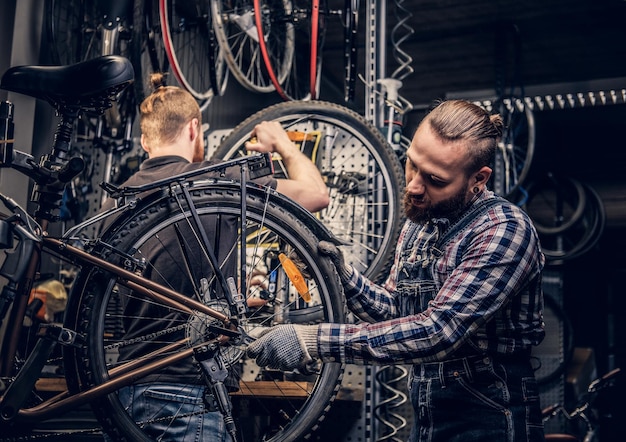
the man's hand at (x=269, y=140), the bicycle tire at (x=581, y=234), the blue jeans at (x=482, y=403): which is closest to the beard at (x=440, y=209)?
the blue jeans at (x=482, y=403)

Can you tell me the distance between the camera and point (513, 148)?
5668mm

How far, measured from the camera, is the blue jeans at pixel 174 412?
6.82ft

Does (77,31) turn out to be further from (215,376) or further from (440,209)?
(440,209)

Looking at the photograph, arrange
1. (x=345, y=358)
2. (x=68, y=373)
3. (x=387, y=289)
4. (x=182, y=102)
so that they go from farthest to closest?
(x=182, y=102)
(x=387, y=289)
(x=68, y=373)
(x=345, y=358)

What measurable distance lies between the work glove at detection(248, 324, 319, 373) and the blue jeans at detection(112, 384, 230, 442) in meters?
0.54

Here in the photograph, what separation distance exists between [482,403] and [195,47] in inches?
137

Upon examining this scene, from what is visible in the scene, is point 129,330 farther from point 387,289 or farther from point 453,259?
point 453,259

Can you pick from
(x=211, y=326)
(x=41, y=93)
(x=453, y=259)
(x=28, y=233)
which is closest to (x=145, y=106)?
(x=41, y=93)

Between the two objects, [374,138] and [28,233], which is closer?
[28,233]

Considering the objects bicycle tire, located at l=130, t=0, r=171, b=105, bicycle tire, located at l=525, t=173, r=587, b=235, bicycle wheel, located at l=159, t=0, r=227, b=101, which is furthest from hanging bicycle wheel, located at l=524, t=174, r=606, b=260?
bicycle tire, located at l=130, t=0, r=171, b=105

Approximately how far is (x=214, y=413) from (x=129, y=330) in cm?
36

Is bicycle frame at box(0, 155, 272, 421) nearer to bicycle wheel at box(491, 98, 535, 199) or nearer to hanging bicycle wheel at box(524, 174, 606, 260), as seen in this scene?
bicycle wheel at box(491, 98, 535, 199)

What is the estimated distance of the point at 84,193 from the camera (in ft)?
11.8

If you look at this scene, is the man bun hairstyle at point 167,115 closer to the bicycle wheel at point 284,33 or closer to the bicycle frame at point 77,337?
the bicycle frame at point 77,337
